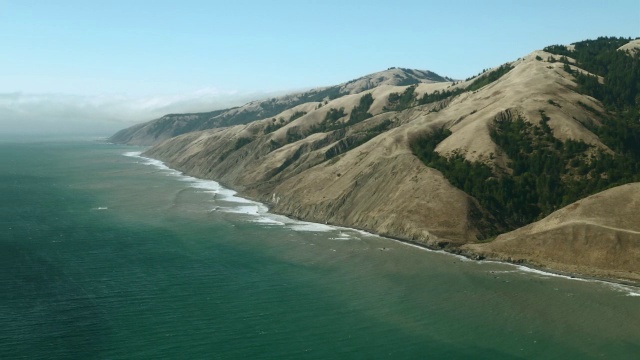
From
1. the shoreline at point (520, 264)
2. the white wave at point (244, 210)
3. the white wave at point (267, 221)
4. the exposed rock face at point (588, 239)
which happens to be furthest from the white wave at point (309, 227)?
the exposed rock face at point (588, 239)

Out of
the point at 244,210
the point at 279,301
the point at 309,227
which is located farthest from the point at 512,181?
the point at 279,301

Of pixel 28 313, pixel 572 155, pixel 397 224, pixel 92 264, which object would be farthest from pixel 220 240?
pixel 572 155

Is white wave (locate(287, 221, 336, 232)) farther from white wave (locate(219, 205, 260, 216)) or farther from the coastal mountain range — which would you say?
white wave (locate(219, 205, 260, 216))

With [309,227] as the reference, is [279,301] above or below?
below

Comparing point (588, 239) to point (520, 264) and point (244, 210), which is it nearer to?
point (520, 264)

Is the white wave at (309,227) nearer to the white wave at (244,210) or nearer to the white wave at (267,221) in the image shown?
the white wave at (267,221)
